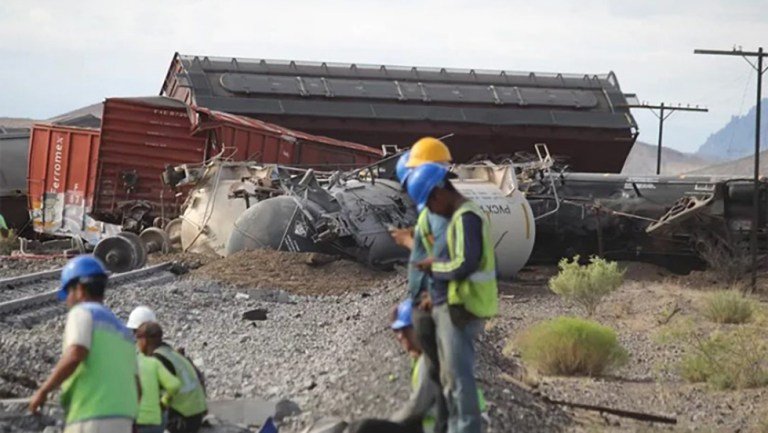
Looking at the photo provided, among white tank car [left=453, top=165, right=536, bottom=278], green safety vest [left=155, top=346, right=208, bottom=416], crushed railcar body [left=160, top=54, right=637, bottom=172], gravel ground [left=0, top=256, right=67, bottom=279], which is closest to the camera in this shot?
green safety vest [left=155, top=346, right=208, bottom=416]

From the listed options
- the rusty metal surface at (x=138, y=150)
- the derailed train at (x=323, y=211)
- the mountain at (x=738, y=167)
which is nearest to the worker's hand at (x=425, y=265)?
the derailed train at (x=323, y=211)

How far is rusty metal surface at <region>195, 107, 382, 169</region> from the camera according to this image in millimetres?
26750

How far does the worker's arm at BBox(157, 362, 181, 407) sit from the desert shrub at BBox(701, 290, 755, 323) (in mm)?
→ 12014

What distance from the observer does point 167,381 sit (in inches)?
301

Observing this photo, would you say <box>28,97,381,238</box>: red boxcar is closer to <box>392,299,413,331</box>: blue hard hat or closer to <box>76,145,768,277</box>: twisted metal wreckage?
<box>76,145,768,277</box>: twisted metal wreckage

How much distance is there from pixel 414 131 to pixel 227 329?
19021 mm

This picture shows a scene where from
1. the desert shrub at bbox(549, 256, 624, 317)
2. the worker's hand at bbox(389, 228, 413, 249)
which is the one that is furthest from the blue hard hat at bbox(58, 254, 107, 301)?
the desert shrub at bbox(549, 256, 624, 317)

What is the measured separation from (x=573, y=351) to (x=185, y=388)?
6.04 meters

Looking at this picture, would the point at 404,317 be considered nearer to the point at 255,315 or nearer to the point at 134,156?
the point at 255,315

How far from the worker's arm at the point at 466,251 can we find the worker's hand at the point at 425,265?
0.48ft

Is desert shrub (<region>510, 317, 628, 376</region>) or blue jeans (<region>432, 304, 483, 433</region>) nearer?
blue jeans (<region>432, 304, 483, 433</region>)

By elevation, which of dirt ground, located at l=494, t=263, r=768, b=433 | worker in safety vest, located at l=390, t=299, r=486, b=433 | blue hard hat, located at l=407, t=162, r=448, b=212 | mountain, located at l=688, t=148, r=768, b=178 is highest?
mountain, located at l=688, t=148, r=768, b=178

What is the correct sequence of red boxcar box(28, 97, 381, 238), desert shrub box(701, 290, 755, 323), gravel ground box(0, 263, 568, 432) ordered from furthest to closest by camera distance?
red boxcar box(28, 97, 381, 238) < desert shrub box(701, 290, 755, 323) < gravel ground box(0, 263, 568, 432)

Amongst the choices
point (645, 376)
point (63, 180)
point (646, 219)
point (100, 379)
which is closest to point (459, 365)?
point (100, 379)
